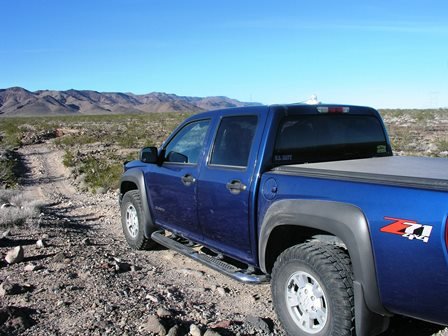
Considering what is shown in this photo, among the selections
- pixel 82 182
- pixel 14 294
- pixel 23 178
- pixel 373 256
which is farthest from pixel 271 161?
pixel 23 178

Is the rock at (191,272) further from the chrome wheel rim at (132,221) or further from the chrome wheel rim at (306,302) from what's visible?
the chrome wheel rim at (306,302)

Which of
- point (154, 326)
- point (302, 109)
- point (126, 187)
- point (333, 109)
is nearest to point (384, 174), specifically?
point (302, 109)

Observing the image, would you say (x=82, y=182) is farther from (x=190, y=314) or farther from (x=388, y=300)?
(x=388, y=300)

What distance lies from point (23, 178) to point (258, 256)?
13264 millimetres

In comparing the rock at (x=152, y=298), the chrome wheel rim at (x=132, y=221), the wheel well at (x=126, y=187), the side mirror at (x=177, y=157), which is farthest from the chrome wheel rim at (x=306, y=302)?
the wheel well at (x=126, y=187)

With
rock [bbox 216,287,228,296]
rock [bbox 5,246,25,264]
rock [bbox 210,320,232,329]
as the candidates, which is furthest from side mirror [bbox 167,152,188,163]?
rock [bbox 5,246,25,264]

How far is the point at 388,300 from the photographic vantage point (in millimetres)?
2998

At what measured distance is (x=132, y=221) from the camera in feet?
22.3

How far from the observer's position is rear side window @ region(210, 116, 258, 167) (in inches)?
174

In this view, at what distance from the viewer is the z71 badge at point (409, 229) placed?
2699mm

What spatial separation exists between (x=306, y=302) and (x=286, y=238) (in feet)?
1.83

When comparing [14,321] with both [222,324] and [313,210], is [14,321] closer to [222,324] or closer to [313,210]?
[222,324]

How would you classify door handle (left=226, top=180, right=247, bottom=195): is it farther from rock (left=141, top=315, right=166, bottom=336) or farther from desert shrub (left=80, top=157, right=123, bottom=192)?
desert shrub (left=80, top=157, right=123, bottom=192)

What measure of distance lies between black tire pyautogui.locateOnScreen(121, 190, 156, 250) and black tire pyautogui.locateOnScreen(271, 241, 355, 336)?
9.43ft
